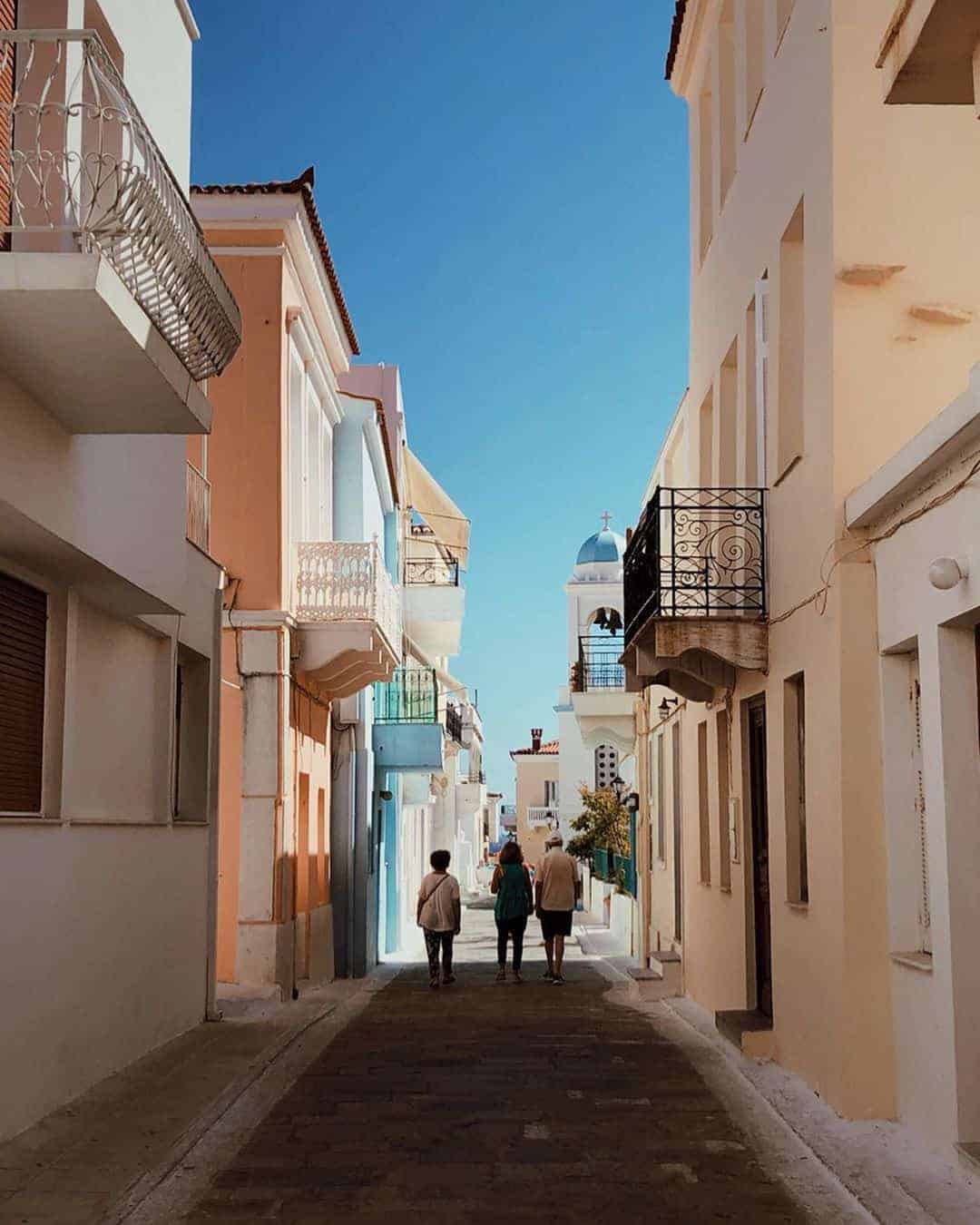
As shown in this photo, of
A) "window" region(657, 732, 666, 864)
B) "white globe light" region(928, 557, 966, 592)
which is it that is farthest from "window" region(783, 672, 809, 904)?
"window" region(657, 732, 666, 864)

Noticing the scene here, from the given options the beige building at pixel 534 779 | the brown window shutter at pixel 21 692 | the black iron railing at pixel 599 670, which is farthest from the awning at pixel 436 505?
the beige building at pixel 534 779

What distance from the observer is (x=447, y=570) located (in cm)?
3394

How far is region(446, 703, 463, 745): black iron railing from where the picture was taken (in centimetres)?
4451

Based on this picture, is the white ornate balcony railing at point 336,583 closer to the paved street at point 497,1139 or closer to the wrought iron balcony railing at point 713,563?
the wrought iron balcony railing at point 713,563

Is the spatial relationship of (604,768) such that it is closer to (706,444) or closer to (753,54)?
(706,444)

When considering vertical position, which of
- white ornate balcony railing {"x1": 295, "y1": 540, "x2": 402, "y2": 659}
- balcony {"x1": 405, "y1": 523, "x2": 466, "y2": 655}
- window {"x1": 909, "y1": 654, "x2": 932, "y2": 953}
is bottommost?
window {"x1": 909, "y1": 654, "x2": 932, "y2": 953}

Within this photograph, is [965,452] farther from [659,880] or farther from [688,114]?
[659,880]

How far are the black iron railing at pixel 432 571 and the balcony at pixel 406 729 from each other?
4.17 meters

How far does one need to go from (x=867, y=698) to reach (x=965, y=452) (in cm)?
223

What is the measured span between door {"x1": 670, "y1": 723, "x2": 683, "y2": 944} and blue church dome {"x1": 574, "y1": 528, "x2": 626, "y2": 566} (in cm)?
3158

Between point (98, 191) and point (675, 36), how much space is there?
435 inches

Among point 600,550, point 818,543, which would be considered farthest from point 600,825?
point 818,543

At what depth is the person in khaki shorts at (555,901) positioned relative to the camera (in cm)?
1972

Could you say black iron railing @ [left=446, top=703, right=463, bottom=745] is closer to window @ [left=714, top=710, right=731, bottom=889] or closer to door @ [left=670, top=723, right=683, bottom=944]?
door @ [left=670, top=723, right=683, bottom=944]
